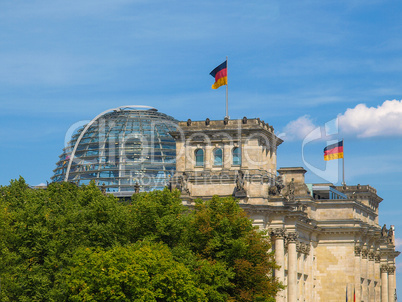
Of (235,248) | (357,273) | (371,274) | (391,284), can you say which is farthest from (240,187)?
(391,284)

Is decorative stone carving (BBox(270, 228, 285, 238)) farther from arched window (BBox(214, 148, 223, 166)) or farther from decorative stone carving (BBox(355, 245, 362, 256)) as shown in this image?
decorative stone carving (BBox(355, 245, 362, 256))

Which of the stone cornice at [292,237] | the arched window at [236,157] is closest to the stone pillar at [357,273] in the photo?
the stone cornice at [292,237]

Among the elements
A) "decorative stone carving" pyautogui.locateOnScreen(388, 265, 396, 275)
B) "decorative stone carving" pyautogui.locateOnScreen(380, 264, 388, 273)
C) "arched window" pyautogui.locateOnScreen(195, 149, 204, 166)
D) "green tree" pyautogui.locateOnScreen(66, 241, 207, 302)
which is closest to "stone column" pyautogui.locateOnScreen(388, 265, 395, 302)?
"decorative stone carving" pyautogui.locateOnScreen(388, 265, 396, 275)

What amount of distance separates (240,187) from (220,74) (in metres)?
18.2

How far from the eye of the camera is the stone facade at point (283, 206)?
131000 mm

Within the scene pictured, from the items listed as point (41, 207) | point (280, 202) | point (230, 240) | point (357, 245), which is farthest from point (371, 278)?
point (41, 207)

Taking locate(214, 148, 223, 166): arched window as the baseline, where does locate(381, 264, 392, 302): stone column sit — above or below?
below

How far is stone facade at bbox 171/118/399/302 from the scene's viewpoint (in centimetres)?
13100

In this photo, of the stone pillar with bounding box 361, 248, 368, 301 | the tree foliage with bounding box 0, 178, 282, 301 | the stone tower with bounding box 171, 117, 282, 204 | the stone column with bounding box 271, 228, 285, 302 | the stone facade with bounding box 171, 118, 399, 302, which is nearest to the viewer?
the tree foliage with bounding box 0, 178, 282, 301

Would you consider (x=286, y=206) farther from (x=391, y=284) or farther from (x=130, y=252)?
(x=391, y=284)

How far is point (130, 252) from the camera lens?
98938 mm

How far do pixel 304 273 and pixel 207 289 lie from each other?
46798mm

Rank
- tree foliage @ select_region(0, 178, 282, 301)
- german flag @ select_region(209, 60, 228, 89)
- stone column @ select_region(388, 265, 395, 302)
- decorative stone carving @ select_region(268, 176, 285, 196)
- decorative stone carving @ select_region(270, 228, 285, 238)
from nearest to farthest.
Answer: tree foliage @ select_region(0, 178, 282, 301) → decorative stone carving @ select_region(270, 228, 285, 238) → decorative stone carving @ select_region(268, 176, 285, 196) → german flag @ select_region(209, 60, 228, 89) → stone column @ select_region(388, 265, 395, 302)

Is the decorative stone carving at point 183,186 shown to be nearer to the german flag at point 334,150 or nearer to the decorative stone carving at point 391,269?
the german flag at point 334,150
